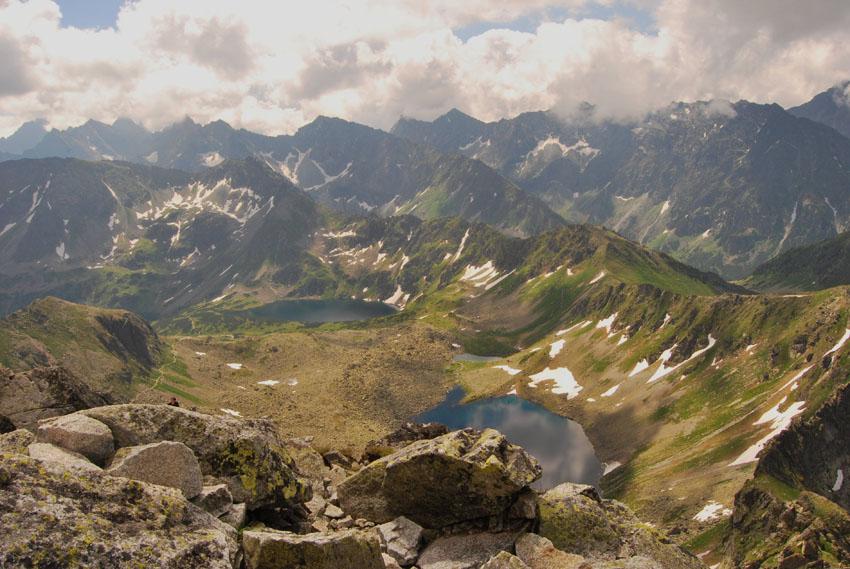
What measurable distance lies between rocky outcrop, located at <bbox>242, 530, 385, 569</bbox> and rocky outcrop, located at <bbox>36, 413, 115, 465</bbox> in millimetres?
5212

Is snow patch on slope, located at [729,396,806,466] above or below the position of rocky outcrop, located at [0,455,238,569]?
below

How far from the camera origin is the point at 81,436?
13914 mm

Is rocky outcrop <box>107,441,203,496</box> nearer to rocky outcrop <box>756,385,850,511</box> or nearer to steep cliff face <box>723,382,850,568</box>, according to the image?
steep cliff face <box>723,382,850,568</box>

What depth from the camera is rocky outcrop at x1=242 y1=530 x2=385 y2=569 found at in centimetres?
1244

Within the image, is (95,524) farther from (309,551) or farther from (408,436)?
(408,436)

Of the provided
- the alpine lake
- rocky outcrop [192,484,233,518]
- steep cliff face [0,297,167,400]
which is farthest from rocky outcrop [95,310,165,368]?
rocky outcrop [192,484,233,518]

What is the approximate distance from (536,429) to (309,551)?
146 m

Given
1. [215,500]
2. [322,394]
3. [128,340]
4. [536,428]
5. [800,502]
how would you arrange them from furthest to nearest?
[128,340] < [322,394] < [536,428] < [800,502] < [215,500]

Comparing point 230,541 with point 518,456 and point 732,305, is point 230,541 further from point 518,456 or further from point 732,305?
point 732,305

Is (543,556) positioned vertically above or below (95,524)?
below

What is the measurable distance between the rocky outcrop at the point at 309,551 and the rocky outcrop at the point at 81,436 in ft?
17.1

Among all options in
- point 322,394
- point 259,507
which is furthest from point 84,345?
point 259,507

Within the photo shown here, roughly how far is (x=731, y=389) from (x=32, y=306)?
8975 inches

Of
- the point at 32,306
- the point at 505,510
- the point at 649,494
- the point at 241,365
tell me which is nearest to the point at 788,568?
the point at 649,494
